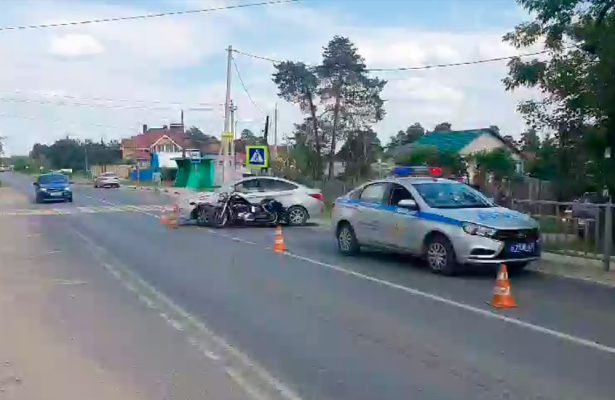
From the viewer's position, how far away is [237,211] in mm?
23047

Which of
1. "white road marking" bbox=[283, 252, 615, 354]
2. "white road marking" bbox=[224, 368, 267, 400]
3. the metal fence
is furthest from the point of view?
the metal fence

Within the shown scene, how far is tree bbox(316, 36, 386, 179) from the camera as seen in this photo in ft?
145

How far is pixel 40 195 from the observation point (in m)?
41.8

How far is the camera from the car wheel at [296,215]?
23906 mm

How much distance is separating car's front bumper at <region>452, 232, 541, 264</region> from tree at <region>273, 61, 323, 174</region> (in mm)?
30873

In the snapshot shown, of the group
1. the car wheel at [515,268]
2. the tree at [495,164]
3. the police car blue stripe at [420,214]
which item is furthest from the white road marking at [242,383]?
the tree at [495,164]

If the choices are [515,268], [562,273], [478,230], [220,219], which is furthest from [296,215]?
[478,230]

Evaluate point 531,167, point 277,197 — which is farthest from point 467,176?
point 531,167

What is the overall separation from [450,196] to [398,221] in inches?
38.2

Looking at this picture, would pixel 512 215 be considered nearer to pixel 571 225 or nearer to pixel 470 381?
pixel 571 225

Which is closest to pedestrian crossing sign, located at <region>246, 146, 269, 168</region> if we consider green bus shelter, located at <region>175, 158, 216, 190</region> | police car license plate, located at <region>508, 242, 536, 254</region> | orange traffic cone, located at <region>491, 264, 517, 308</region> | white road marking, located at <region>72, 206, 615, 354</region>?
white road marking, located at <region>72, 206, 615, 354</region>

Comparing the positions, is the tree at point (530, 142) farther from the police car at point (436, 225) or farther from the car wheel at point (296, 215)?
the car wheel at point (296, 215)

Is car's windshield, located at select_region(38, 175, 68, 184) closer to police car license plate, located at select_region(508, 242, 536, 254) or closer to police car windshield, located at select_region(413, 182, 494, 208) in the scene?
police car windshield, located at select_region(413, 182, 494, 208)

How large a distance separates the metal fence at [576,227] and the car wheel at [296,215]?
32.1 feet
